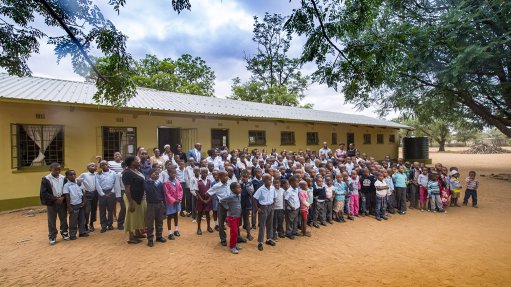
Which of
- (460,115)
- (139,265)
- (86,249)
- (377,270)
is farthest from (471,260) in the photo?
(460,115)

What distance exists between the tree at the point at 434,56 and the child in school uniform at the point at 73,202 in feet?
16.5

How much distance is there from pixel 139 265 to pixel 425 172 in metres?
8.40

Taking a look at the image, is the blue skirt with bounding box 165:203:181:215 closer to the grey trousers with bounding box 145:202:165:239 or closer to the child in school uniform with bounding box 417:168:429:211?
the grey trousers with bounding box 145:202:165:239

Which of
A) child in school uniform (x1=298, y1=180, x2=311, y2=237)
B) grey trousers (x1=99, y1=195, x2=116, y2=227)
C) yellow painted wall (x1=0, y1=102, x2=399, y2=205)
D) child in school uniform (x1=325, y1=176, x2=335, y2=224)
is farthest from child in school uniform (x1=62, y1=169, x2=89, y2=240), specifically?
child in school uniform (x1=325, y1=176, x2=335, y2=224)

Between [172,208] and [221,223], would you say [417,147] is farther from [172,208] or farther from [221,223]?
[172,208]

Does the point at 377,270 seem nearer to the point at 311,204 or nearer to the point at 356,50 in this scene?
the point at 311,204

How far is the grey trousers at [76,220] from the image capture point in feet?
18.1

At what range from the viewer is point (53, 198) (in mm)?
5250

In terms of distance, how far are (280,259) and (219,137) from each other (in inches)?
334

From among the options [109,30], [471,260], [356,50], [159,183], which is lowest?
[471,260]

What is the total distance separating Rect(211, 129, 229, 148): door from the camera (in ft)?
40.9

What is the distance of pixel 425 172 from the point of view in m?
8.73

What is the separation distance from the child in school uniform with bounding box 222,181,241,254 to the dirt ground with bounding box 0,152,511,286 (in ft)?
0.64

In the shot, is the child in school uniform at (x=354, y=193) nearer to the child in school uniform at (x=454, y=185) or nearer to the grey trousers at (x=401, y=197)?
the grey trousers at (x=401, y=197)
